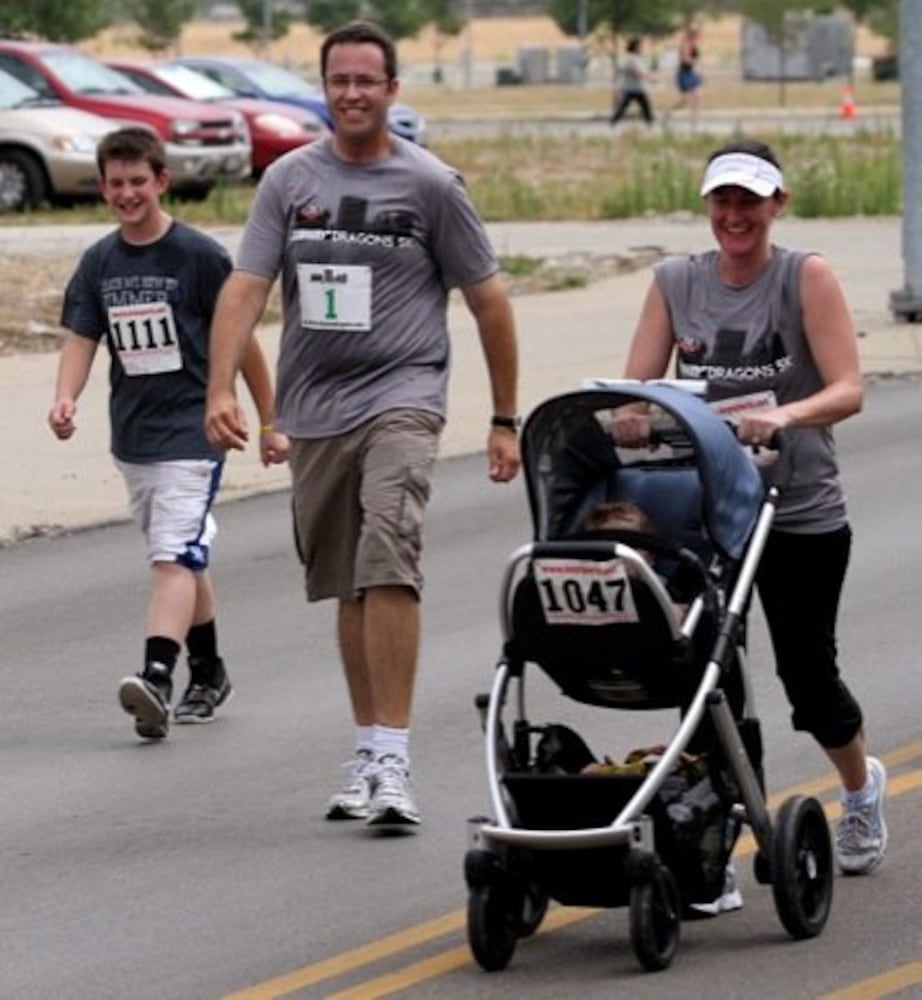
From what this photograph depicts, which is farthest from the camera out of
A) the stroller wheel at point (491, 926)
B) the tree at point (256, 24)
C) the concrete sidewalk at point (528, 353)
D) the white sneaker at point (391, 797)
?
the tree at point (256, 24)

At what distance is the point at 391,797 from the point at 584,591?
67.8 inches

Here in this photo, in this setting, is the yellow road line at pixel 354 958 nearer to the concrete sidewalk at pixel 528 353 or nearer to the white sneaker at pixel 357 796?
the white sneaker at pixel 357 796

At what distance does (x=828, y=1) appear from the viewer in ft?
273

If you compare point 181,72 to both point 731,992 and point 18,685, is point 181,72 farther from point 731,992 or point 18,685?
point 731,992

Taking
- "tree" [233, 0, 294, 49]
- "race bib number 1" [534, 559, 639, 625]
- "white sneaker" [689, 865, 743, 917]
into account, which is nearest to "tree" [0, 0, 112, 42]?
"tree" [233, 0, 294, 49]

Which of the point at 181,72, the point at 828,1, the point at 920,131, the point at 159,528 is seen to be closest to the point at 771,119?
the point at 181,72

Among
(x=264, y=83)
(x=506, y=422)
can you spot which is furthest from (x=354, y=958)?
(x=264, y=83)

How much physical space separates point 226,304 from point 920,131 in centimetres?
1433

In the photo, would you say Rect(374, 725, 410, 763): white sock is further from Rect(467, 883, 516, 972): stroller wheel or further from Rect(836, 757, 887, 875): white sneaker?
Rect(467, 883, 516, 972): stroller wheel

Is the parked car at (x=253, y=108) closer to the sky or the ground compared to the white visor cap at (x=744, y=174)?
closer to the ground

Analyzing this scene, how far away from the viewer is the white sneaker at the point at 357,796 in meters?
8.62

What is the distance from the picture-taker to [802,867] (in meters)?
7.20

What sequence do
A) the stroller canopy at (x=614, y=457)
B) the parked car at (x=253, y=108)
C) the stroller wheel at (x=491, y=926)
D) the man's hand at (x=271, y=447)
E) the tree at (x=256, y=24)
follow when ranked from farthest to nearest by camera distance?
1. the tree at (x=256, y=24)
2. the parked car at (x=253, y=108)
3. the man's hand at (x=271, y=447)
4. the stroller canopy at (x=614, y=457)
5. the stroller wheel at (x=491, y=926)

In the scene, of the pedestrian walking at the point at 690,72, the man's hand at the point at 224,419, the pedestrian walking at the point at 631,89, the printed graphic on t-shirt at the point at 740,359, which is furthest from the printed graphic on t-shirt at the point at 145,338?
the pedestrian walking at the point at 690,72
